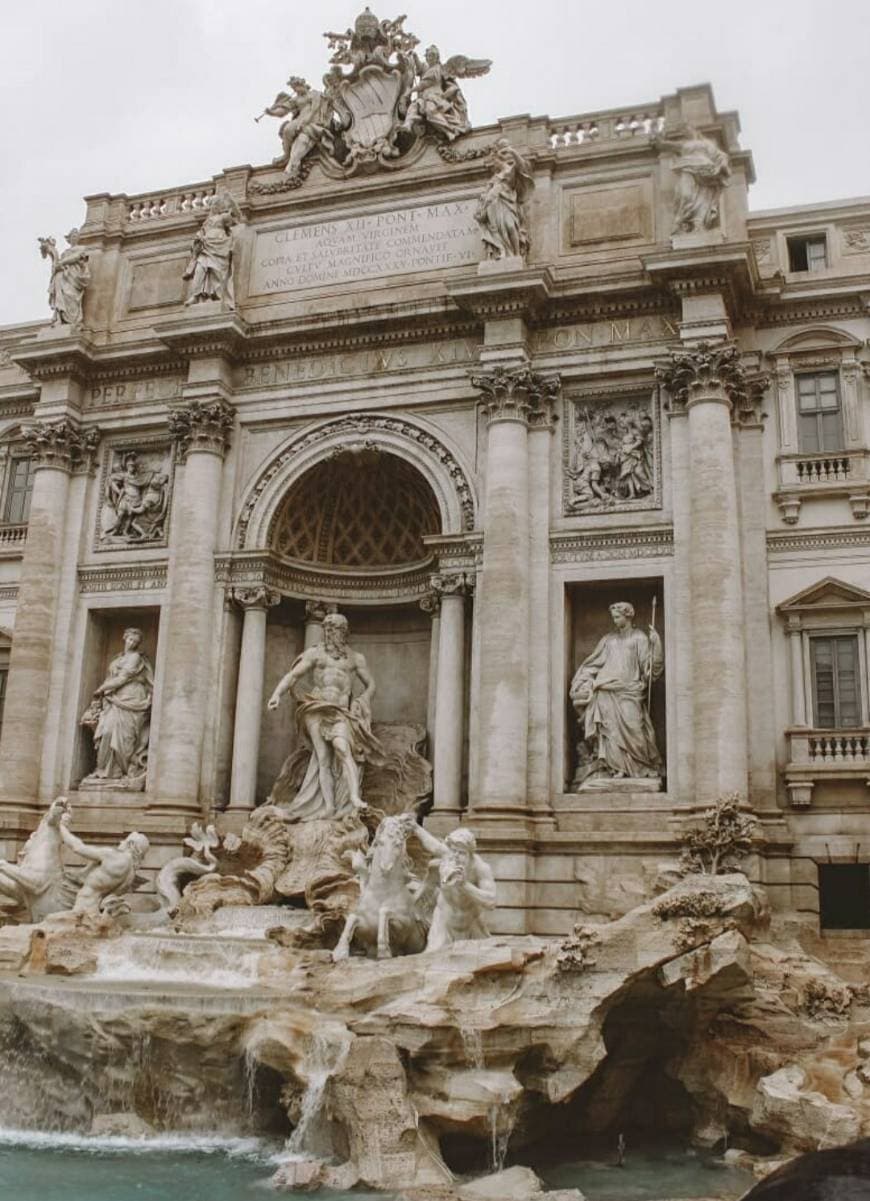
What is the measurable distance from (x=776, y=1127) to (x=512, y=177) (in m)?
15.5

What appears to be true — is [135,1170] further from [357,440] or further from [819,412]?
[819,412]

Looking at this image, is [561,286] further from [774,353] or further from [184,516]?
[184,516]

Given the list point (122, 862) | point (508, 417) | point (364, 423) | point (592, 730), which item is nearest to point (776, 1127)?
point (592, 730)

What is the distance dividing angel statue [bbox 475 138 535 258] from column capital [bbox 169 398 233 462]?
5.53m

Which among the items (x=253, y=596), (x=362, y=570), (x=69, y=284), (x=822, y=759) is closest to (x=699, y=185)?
(x=362, y=570)

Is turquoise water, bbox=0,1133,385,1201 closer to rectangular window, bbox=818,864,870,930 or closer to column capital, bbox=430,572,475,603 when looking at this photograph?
rectangular window, bbox=818,864,870,930

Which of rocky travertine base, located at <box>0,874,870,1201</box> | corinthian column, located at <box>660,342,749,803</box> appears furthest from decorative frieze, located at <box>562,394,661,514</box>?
rocky travertine base, located at <box>0,874,870,1201</box>

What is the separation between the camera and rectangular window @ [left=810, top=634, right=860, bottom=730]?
61.4 feet

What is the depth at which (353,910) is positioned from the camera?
15977 millimetres

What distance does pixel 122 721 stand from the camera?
2219cm

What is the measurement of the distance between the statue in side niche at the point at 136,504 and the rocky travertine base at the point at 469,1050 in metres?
10.1

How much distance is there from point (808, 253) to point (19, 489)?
15.8 m

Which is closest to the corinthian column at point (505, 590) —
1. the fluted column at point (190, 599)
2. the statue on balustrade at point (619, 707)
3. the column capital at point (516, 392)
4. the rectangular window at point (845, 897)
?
the column capital at point (516, 392)

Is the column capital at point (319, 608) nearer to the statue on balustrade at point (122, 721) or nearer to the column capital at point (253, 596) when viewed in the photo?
the column capital at point (253, 596)
